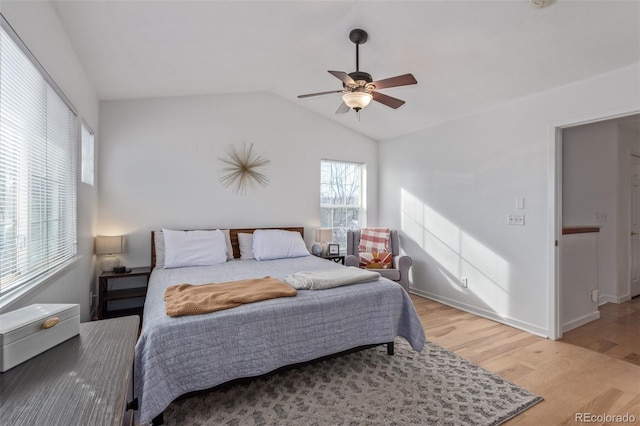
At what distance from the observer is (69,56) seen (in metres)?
2.31

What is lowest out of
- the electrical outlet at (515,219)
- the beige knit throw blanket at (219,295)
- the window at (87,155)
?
the beige knit throw blanket at (219,295)

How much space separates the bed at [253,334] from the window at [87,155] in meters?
1.37

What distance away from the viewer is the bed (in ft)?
5.39

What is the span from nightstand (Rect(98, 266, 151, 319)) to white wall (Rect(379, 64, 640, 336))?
354cm

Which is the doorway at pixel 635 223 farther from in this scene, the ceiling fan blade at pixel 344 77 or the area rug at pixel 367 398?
the ceiling fan blade at pixel 344 77

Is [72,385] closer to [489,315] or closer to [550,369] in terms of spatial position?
[550,369]

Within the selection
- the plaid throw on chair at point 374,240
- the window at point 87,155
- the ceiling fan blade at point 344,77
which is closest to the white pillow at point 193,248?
the window at point 87,155

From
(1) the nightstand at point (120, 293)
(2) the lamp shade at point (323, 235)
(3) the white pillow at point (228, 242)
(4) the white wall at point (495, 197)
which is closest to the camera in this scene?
(4) the white wall at point (495, 197)

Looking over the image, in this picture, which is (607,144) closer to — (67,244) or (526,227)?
(526,227)

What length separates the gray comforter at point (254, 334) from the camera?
5.39 ft

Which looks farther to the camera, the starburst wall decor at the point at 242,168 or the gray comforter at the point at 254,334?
the starburst wall decor at the point at 242,168

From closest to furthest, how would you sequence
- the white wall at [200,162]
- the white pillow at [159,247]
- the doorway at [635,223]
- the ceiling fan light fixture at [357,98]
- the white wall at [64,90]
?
the white wall at [64,90] < the ceiling fan light fixture at [357,98] < the white pillow at [159,247] < the white wall at [200,162] < the doorway at [635,223]

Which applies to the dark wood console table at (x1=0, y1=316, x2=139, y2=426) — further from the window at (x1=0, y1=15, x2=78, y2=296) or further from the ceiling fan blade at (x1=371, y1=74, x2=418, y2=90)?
the ceiling fan blade at (x1=371, y1=74, x2=418, y2=90)

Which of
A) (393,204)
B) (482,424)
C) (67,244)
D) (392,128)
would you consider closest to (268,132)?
(392,128)
